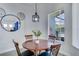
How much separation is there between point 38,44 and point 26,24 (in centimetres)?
35

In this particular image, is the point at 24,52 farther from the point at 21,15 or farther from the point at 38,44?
the point at 21,15

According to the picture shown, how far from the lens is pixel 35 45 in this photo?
163 centimetres

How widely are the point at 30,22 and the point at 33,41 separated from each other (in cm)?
29

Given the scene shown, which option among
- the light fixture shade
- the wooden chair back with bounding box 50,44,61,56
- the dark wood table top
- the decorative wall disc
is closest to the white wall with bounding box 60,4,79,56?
the wooden chair back with bounding box 50,44,61,56

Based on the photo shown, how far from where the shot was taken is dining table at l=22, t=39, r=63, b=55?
5.24 feet

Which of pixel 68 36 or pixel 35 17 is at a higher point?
pixel 35 17

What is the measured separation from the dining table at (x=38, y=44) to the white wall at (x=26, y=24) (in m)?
0.08

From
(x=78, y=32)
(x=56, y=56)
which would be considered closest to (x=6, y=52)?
(x=56, y=56)

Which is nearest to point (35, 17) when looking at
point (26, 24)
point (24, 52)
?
point (26, 24)

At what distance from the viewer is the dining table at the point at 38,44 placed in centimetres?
160

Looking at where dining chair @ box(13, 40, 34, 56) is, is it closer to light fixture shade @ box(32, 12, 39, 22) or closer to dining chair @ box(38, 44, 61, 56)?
dining chair @ box(38, 44, 61, 56)

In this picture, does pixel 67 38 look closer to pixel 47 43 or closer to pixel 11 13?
pixel 47 43

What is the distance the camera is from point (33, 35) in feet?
5.32

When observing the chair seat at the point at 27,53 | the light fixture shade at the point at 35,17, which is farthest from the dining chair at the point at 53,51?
the light fixture shade at the point at 35,17
